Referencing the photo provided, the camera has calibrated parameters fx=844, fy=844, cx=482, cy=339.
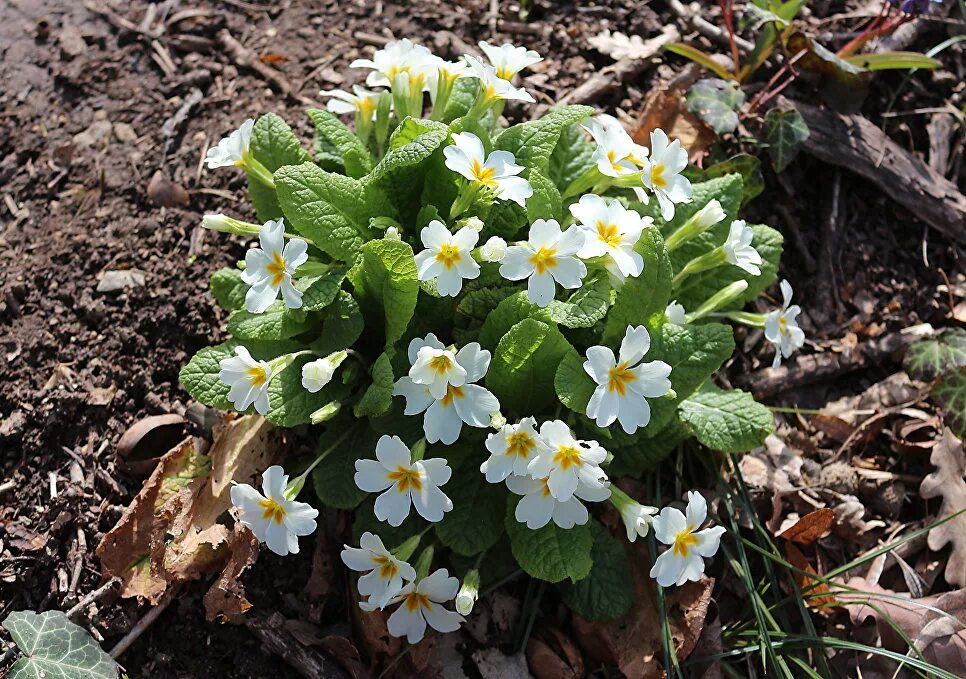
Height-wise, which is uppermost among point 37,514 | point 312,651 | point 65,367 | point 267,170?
point 267,170

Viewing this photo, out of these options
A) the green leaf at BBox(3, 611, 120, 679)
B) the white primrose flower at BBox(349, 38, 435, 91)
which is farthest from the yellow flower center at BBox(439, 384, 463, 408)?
the green leaf at BBox(3, 611, 120, 679)

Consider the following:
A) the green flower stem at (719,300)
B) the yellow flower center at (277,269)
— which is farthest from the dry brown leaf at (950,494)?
the yellow flower center at (277,269)

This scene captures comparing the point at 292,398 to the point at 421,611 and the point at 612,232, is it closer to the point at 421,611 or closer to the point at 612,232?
the point at 421,611

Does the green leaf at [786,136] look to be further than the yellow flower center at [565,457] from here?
Yes

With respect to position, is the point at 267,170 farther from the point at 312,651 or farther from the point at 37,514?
the point at 312,651

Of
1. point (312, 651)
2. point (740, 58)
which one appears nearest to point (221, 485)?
point (312, 651)

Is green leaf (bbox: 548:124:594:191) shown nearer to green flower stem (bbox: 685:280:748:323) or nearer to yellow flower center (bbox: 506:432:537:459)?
green flower stem (bbox: 685:280:748:323)

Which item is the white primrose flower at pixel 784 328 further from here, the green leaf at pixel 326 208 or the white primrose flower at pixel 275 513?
the white primrose flower at pixel 275 513
